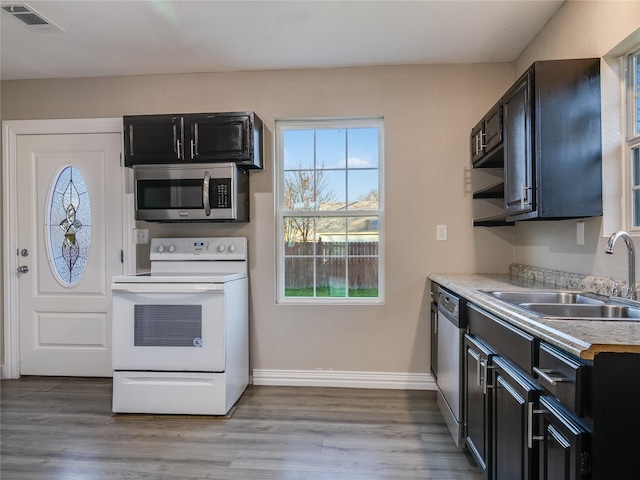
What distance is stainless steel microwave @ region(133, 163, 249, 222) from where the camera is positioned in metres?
2.87

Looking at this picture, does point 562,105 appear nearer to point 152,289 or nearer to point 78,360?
point 152,289

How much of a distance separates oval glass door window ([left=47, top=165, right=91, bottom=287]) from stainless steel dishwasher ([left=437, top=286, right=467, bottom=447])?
9.41 feet

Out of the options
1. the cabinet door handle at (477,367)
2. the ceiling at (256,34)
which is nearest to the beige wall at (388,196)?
the ceiling at (256,34)

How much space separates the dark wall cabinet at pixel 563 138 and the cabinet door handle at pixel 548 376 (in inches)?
36.5

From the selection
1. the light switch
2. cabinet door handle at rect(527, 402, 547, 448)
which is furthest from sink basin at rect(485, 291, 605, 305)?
the light switch

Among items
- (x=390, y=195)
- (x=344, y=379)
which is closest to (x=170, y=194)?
(x=390, y=195)

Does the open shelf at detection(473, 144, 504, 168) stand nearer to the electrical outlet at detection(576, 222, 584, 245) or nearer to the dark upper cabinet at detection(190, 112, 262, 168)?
the electrical outlet at detection(576, 222, 584, 245)

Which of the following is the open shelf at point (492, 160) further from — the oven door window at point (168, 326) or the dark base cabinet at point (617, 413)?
the oven door window at point (168, 326)

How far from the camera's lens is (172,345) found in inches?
101

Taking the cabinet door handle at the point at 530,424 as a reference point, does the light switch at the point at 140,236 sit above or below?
above

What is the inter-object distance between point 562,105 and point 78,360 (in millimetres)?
3807

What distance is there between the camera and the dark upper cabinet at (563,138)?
1828 mm

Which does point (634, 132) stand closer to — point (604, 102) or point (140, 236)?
point (604, 102)

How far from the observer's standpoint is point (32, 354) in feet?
10.9
